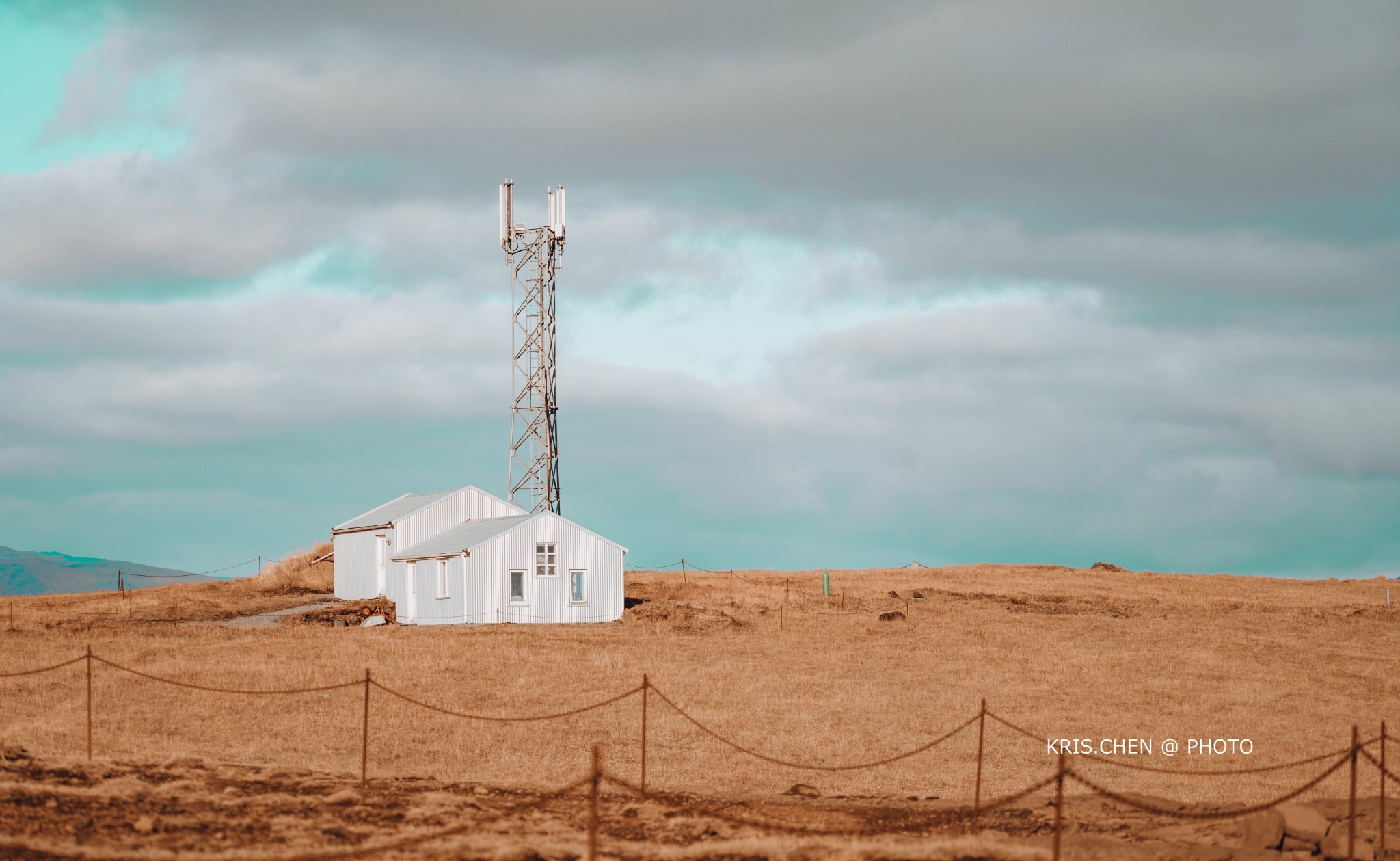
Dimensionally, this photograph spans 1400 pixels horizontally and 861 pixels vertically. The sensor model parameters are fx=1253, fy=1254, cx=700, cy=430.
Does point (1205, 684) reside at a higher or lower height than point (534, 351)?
lower

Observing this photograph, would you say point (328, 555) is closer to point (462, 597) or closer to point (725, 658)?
point (462, 597)

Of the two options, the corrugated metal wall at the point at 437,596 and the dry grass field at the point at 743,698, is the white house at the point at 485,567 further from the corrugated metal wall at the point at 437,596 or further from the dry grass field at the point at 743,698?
the dry grass field at the point at 743,698

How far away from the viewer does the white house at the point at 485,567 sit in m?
43.5

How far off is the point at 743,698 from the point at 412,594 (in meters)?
21.9

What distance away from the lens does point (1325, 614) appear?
47.2 metres

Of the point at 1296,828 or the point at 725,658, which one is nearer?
the point at 1296,828

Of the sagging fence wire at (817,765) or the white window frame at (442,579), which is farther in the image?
the white window frame at (442,579)

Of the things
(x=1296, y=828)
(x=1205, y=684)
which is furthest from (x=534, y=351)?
(x=1296, y=828)

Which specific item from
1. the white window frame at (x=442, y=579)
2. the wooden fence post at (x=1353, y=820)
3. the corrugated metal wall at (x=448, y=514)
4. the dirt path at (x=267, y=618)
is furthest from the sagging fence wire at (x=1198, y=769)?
the corrugated metal wall at (x=448, y=514)

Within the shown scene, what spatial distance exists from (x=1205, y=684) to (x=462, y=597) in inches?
944

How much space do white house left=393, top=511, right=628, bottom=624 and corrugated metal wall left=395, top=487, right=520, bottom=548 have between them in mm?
2016

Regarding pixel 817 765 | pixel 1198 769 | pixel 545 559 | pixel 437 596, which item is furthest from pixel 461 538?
pixel 1198 769

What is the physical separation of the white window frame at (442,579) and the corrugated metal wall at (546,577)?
182 cm

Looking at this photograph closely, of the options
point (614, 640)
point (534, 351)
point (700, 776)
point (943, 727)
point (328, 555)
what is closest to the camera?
point (700, 776)
